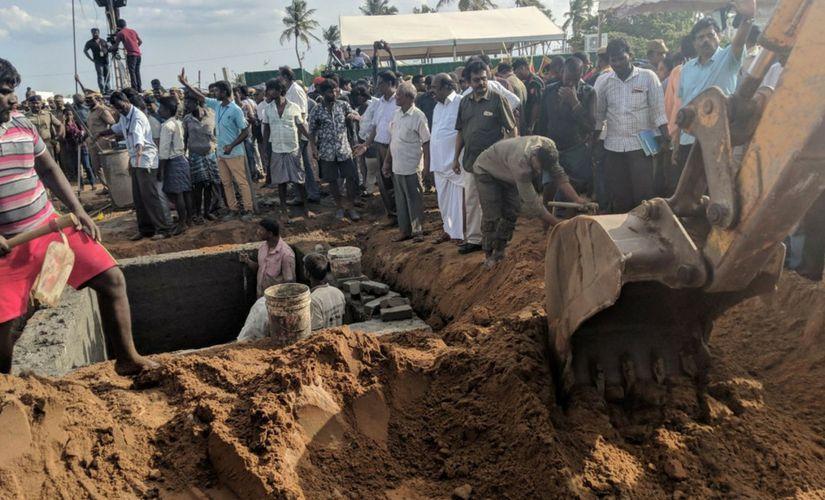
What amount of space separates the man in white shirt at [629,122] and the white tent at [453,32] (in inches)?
676

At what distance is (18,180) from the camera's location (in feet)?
9.98

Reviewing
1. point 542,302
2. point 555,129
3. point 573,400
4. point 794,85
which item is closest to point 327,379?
point 573,400

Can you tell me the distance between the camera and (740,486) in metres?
2.41

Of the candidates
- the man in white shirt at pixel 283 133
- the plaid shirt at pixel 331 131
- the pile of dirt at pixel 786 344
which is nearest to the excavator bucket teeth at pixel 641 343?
the pile of dirt at pixel 786 344

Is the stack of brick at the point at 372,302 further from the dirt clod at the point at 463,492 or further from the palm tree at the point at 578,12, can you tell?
the palm tree at the point at 578,12

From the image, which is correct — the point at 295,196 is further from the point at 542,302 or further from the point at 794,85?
the point at 794,85

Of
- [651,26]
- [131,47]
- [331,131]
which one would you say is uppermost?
[651,26]

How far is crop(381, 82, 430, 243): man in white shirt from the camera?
7.13m

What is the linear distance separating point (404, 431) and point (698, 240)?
1656 millimetres

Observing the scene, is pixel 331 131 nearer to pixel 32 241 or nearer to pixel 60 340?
pixel 60 340

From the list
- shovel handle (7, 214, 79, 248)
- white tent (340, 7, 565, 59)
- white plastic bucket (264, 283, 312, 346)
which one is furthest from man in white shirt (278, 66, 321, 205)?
white tent (340, 7, 565, 59)

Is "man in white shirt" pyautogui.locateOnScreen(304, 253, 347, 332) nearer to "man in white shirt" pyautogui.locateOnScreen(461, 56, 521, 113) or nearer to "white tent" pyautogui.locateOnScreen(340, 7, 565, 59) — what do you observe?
"man in white shirt" pyautogui.locateOnScreen(461, 56, 521, 113)

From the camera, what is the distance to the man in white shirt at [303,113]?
9.48 meters

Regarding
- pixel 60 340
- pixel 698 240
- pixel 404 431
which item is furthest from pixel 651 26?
pixel 404 431
